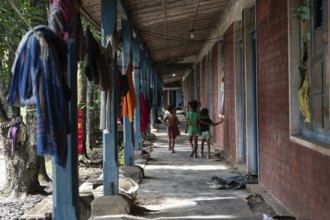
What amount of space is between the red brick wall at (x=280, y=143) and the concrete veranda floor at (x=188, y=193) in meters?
0.64

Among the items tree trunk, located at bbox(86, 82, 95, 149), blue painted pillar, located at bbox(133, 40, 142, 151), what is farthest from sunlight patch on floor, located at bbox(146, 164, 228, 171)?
tree trunk, located at bbox(86, 82, 95, 149)

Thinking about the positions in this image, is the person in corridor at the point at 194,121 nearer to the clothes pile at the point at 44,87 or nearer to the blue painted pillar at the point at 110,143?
the blue painted pillar at the point at 110,143

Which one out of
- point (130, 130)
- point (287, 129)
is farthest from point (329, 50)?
point (130, 130)

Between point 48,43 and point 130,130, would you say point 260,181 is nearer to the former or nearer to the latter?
point 130,130

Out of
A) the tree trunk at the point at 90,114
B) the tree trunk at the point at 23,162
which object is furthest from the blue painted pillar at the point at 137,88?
the tree trunk at the point at 23,162

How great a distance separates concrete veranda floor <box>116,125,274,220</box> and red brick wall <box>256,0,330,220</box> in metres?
0.64

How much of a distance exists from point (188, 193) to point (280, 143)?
215cm

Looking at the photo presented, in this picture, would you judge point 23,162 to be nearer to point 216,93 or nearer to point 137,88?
point 137,88

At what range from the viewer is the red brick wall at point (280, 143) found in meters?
5.17

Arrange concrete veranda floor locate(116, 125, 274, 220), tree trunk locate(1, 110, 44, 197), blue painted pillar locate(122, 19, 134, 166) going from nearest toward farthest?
concrete veranda floor locate(116, 125, 274, 220) < tree trunk locate(1, 110, 44, 197) < blue painted pillar locate(122, 19, 134, 166)

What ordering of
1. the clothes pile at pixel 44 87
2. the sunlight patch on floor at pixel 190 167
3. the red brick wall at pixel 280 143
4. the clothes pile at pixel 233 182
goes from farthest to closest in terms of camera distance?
the sunlight patch on floor at pixel 190 167
the clothes pile at pixel 233 182
the red brick wall at pixel 280 143
the clothes pile at pixel 44 87

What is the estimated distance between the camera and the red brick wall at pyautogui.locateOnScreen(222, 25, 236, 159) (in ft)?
37.4

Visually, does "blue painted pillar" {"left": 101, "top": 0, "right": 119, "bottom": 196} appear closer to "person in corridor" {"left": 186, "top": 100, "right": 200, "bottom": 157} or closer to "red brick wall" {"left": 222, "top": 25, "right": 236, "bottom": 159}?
"red brick wall" {"left": 222, "top": 25, "right": 236, "bottom": 159}

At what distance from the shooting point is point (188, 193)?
27.1 feet
